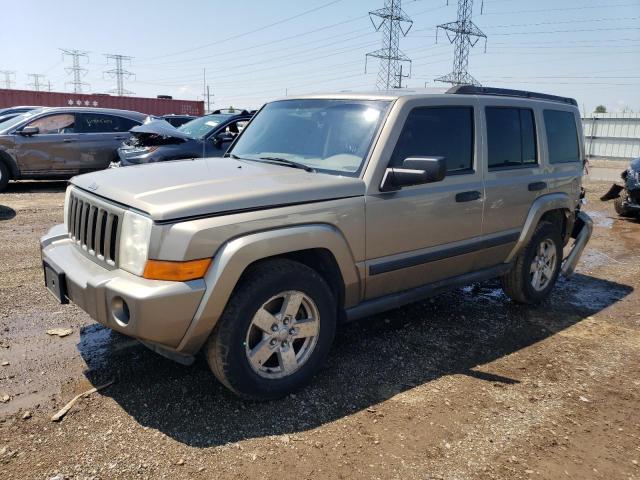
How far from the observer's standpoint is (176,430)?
117 inches

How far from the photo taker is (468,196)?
420 cm

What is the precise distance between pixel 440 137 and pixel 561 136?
1.95m

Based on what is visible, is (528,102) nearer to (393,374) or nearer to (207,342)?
(393,374)

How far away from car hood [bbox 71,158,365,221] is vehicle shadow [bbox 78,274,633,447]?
1195mm

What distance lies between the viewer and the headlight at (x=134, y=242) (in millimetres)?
2849

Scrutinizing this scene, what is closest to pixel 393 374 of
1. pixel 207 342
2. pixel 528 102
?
pixel 207 342

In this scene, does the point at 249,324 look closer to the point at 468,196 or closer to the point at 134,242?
the point at 134,242

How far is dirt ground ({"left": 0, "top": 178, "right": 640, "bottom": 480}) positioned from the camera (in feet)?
9.05

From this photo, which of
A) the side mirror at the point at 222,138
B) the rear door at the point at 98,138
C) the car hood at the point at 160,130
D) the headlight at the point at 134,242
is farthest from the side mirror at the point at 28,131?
the headlight at the point at 134,242

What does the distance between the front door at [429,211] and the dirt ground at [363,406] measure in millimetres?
617

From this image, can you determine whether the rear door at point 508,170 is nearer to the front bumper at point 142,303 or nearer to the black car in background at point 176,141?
the front bumper at point 142,303

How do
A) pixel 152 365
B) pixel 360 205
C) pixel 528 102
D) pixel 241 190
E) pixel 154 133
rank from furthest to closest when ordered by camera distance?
pixel 154 133 < pixel 528 102 < pixel 152 365 < pixel 360 205 < pixel 241 190

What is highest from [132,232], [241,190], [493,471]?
[241,190]

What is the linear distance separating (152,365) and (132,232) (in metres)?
1.20
